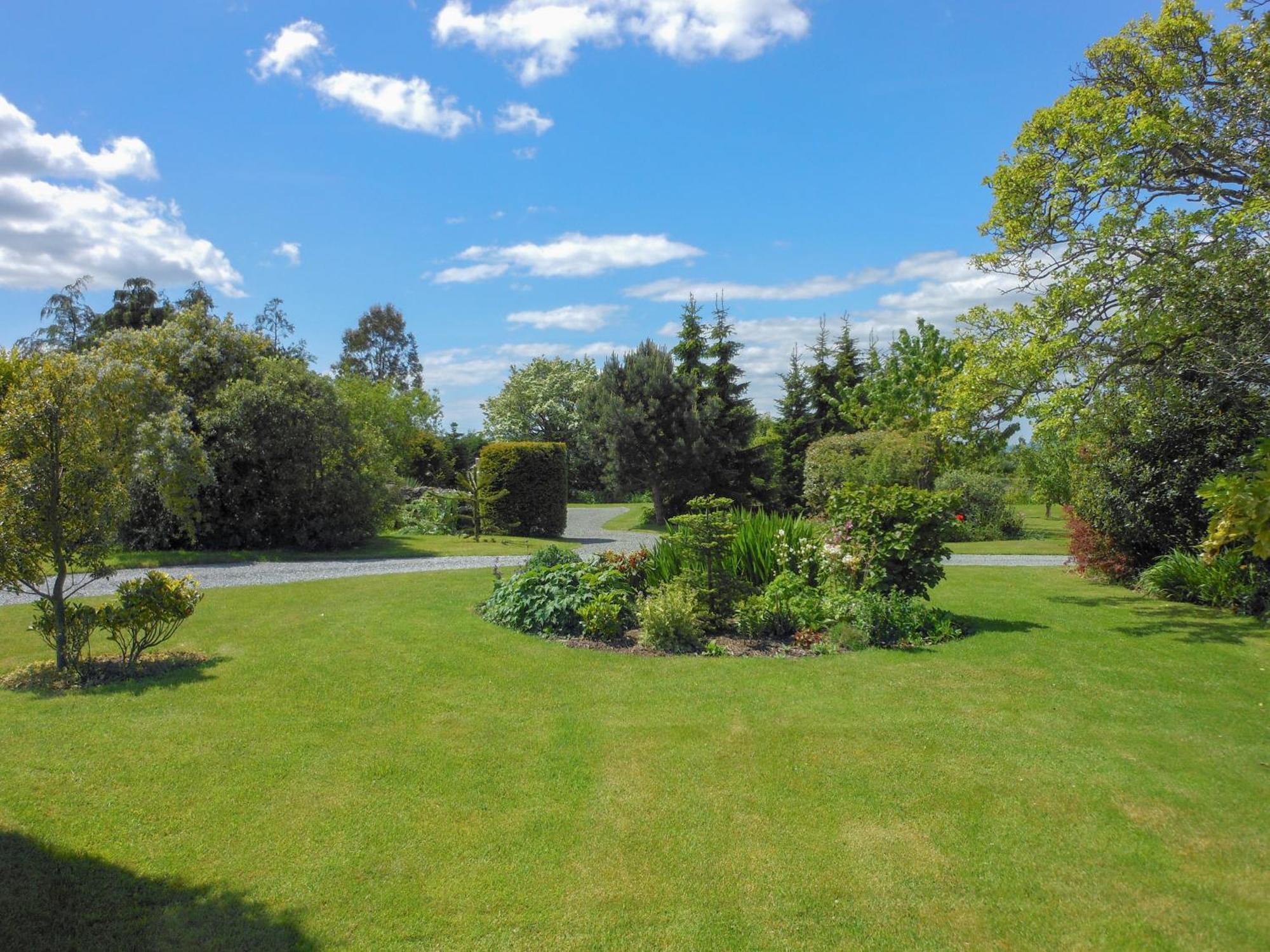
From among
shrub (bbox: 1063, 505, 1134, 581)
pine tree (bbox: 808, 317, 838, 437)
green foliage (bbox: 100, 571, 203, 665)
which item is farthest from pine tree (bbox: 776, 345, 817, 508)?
green foliage (bbox: 100, 571, 203, 665)

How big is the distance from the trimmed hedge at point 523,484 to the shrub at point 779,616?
1304 centimetres

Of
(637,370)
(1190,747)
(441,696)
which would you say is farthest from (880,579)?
(637,370)

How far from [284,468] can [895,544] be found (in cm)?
1383

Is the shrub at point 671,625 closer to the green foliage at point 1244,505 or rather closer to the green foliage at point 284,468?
the green foliage at point 1244,505

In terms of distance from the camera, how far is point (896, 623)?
338 inches

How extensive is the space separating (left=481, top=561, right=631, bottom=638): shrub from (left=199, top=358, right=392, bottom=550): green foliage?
9.49m

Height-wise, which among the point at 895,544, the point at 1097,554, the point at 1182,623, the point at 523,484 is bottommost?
the point at 1182,623

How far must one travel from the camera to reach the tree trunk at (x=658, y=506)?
29.2 m

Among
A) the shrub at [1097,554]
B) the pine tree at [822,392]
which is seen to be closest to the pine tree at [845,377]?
the pine tree at [822,392]

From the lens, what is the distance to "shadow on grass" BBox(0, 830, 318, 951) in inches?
139

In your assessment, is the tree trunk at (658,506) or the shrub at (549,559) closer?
the shrub at (549,559)

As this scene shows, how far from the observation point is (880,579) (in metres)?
9.14

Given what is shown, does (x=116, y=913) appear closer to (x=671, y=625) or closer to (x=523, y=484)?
(x=671, y=625)

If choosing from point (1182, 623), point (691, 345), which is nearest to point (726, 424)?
point (691, 345)
